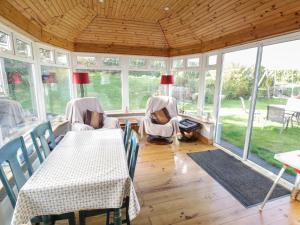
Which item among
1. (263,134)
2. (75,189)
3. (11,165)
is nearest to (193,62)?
(263,134)

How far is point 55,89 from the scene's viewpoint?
3781 mm

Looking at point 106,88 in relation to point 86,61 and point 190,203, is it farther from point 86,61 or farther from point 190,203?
point 190,203

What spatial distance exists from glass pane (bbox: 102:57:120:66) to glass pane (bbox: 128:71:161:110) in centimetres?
48

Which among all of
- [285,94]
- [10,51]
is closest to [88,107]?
[10,51]

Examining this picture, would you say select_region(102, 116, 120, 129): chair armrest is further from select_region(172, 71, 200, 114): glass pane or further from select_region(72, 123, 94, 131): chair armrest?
select_region(172, 71, 200, 114): glass pane

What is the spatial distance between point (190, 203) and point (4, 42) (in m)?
3.09

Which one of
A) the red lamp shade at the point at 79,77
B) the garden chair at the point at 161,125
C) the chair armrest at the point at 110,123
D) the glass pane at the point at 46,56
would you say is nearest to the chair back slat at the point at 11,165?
the chair armrest at the point at 110,123

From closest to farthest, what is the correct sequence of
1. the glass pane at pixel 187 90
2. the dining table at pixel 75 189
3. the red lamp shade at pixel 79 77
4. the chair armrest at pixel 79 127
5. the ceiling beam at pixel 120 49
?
the dining table at pixel 75 189 → the chair armrest at pixel 79 127 → the red lamp shade at pixel 79 77 → the ceiling beam at pixel 120 49 → the glass pane at pixel 187 90

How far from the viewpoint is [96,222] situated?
6.02 ft

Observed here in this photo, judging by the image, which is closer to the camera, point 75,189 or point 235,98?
point 75,189

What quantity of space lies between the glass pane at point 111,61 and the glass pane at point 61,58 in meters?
0.92

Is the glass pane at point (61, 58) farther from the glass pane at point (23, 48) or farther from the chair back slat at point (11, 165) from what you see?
the chair back slat at point (11, 165)

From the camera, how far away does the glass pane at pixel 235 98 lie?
3.13 meters

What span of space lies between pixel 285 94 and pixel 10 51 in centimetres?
393
